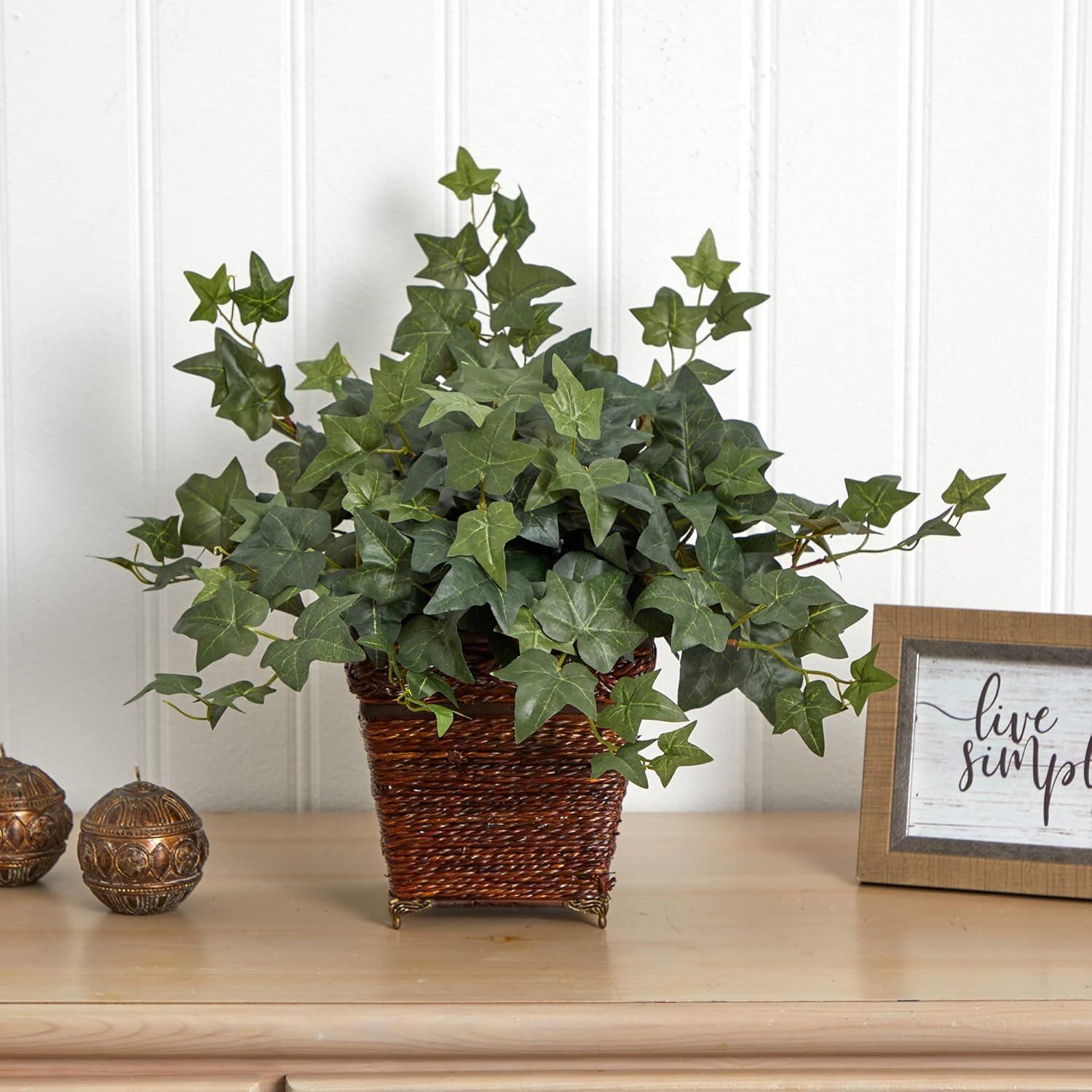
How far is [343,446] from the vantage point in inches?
27.6

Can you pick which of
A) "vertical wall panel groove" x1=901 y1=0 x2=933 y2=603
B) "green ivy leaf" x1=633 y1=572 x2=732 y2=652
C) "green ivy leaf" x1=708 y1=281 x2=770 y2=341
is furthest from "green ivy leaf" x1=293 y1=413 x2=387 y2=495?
"vertical wall panel groove" x1=901 y1=0 x2=933 y2=603

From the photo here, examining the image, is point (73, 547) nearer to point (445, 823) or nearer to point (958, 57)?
point (445, 823)

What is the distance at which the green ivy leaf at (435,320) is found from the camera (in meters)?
0.83

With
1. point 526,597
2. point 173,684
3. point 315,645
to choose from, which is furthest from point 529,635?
point 173,684

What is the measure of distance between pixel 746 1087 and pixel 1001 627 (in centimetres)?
42

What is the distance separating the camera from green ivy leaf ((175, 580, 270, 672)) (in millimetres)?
669

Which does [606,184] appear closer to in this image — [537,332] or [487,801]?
[537,332]

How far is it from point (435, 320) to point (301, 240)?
24 cm

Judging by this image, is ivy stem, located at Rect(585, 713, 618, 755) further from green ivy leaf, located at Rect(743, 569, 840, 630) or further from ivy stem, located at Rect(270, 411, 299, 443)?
ivy stem, located at Rect(270, 411, 299, 443)

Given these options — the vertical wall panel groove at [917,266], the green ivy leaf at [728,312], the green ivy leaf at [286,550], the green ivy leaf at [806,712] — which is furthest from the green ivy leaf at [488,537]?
the vertical wall panel groove at [917,266]

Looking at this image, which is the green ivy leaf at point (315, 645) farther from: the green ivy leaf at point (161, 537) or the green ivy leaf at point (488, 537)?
the green ivy leaf at point (161, 537)

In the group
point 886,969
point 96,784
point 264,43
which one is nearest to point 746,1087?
point 886,969

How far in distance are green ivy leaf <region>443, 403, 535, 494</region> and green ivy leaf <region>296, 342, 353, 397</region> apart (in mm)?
203

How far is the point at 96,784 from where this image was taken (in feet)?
3.31
